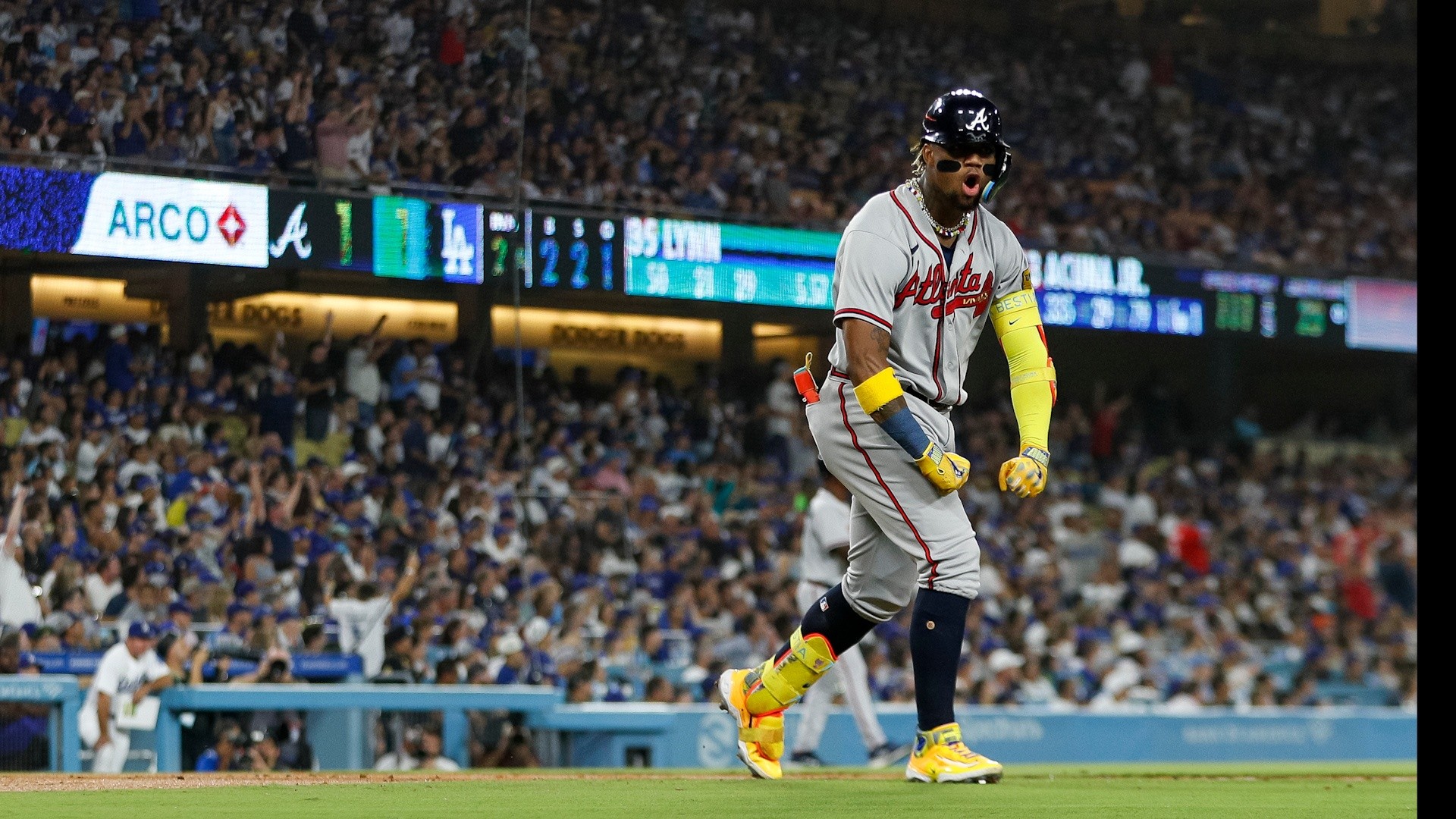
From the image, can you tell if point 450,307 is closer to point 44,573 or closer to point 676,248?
point 676,248

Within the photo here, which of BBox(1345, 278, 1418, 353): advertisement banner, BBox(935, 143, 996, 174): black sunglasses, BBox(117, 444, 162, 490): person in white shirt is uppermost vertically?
BBox(1345, 278, 1418, 353): advertisement banner

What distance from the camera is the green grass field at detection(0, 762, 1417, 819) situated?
390 centimetres

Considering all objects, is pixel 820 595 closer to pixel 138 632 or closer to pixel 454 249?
pixel 138 632

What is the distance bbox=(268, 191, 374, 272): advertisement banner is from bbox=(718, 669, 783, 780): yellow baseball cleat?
33.3 feet

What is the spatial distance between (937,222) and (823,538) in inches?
183

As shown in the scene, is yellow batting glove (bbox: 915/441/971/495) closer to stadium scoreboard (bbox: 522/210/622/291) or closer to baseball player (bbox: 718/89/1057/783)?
baseball player (bbox: 718/89/1057/783)

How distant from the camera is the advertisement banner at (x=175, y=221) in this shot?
13586mm

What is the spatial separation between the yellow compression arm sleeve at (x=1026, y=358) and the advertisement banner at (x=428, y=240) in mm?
10259

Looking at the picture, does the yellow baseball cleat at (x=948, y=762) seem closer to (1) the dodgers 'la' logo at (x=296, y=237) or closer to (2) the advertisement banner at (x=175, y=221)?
(2) the advertisement banner at (x=175, y=221)

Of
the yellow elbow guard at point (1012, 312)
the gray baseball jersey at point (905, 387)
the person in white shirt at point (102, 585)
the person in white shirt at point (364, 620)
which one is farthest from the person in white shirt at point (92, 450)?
the yellow elbow guard at point (1012, 312)

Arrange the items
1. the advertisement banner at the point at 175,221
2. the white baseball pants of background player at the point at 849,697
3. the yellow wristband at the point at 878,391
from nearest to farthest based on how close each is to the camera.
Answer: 1. the yellow wristband at the point at 878,391
2. the white baseball pants of background player at the point at 849,697
3. the advertisement banner at the point at 175,221

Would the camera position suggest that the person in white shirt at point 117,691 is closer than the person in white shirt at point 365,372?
Yes

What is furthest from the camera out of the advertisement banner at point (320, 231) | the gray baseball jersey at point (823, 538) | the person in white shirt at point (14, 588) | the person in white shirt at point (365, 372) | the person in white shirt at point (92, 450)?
the person in white shirt at point (365, 372)

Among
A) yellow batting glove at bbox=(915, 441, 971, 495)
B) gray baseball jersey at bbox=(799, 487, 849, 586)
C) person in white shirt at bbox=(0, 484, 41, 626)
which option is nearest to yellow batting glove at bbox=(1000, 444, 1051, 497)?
yellow batting glove at bbox=(915, 441, 971, 495)
